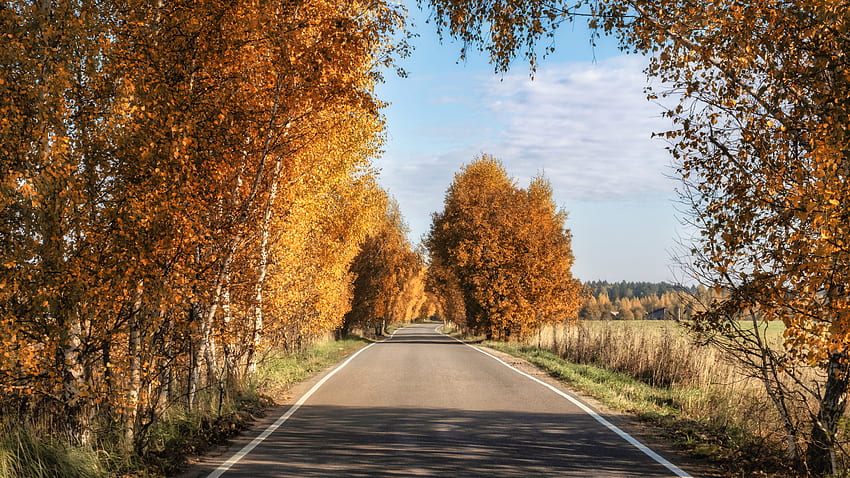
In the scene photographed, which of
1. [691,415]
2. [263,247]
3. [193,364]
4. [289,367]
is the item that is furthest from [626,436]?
[289,367]

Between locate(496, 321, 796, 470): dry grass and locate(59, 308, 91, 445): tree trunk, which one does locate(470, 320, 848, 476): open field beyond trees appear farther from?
locate(59, 308, 91, 445): tree trunk

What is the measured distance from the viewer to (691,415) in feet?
38.2

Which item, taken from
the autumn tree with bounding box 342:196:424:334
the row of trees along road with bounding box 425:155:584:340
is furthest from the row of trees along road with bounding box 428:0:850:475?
the autumn tree with bounding box 342:196:424:334

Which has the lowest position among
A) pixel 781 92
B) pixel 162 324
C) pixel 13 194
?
pixel 162 324

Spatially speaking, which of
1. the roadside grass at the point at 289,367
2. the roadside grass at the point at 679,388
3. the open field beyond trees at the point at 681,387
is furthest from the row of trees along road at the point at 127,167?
the roadside grass at the point at 679,388

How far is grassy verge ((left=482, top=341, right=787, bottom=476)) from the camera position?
8252 mm

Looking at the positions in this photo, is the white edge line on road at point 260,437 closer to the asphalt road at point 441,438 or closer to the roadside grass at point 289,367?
the asphalt road at point 441,438

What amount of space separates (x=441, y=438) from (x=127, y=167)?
17.3ft

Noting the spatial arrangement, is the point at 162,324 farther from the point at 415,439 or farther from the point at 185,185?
the point at 415,439

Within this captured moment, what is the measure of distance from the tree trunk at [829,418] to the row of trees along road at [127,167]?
275 inches

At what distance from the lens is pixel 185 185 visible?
7.84m

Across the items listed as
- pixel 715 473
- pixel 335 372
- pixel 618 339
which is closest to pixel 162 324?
pixel 715 473

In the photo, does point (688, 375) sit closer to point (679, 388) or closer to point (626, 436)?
point (679, 388)

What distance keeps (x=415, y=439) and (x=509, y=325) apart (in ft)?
100
